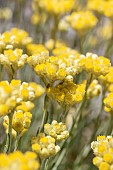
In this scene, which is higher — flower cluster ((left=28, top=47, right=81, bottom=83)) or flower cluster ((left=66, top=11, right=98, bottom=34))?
flower cluster ((left=66, top=11, right=98, bottom=34))

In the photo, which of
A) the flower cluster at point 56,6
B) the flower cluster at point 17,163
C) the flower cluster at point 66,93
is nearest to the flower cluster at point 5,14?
the flower cluster at point 56,6

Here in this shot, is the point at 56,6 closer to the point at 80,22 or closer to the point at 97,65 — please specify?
the point at 80,22

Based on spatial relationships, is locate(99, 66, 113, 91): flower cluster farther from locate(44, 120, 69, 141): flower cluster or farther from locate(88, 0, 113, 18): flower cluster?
locate(88, 0, 113, 18): flower cluster

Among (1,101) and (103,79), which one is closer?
(1,101)

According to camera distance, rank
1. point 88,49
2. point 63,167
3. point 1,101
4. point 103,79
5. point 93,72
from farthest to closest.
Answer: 1. point 88,49
2. point 63,167
3. point 103,79
4. point 93,72
5. point 1,101

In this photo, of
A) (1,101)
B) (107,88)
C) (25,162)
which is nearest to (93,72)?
(107,88)

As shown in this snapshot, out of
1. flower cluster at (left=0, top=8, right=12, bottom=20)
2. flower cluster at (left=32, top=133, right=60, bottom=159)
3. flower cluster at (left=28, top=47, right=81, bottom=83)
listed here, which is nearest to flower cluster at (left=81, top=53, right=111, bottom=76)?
flower cluster at (left=28, top=47, right=81, bottom=83)

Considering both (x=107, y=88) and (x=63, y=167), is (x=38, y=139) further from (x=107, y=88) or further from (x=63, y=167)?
(x=63, y=167)
